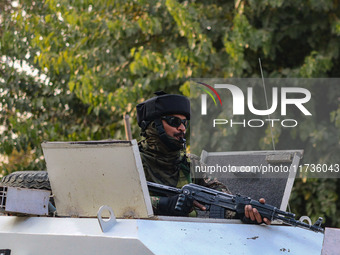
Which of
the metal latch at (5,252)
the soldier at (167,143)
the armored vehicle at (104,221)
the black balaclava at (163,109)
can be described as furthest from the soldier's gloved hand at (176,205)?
the metal latch at (5,252)

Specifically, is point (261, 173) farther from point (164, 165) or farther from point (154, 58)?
point (154, 58)

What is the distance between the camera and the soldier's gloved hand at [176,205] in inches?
188

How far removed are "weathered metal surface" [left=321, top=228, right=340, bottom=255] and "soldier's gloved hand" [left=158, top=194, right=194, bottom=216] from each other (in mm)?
980

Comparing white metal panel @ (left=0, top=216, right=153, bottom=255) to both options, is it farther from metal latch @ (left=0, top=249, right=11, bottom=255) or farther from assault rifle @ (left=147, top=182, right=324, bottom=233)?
assault rifle @ (left=147, top=182, right=324, bottom=233)

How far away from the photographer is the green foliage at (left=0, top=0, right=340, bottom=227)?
9359mm

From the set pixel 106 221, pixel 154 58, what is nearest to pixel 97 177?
pixel 106 221

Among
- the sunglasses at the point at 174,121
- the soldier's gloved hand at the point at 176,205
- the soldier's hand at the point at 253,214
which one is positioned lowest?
the soldier's hand at the point at 253,214

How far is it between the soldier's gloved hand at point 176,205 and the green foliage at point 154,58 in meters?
4.37

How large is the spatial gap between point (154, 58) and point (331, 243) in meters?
5.62

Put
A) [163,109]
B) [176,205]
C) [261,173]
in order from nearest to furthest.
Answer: [176,205] → [163,109] → [261,173]

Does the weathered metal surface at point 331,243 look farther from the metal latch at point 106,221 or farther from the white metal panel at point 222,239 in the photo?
the metal latch at point 106,221

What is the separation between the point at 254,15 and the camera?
32.5ft

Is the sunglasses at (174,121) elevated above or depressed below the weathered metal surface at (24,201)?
above

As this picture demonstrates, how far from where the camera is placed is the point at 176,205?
4781 mm
